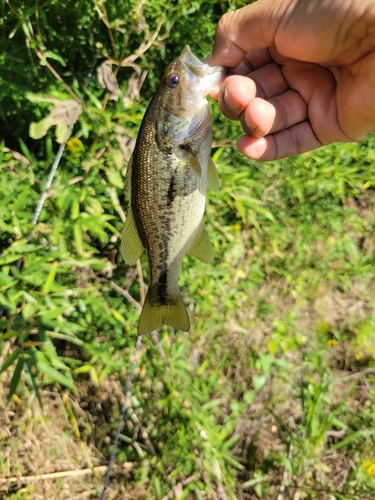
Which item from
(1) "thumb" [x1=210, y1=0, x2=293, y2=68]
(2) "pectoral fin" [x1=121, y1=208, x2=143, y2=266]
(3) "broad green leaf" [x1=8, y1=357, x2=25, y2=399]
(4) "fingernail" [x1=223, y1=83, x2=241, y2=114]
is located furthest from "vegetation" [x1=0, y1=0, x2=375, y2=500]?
(4) "fingernail" [x1=223, y1=83, x2=241, y2=114]

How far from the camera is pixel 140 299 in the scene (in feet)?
9.49

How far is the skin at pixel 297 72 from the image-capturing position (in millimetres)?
1798

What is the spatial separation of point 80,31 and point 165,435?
2.71 m

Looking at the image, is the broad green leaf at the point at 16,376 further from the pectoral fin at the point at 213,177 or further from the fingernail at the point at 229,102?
the fingernail at the point at 229,102

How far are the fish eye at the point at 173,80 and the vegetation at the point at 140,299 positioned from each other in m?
0.77

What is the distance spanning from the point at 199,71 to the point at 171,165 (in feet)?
1.40

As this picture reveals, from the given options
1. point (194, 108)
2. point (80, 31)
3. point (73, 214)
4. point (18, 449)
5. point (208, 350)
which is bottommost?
point (18, 449)

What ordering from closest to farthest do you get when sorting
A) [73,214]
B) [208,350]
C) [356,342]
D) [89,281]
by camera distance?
[73,214], [89,281], [208,350], [356,342]

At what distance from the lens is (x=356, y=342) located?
3.40 meters

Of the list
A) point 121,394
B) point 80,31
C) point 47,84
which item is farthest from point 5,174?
point 121,394

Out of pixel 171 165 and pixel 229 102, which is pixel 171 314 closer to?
pixel 171 165

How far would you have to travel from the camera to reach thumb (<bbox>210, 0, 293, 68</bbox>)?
183 cm

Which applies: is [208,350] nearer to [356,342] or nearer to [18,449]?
[356,342]

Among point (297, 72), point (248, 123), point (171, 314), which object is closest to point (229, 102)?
point (248, 123)
